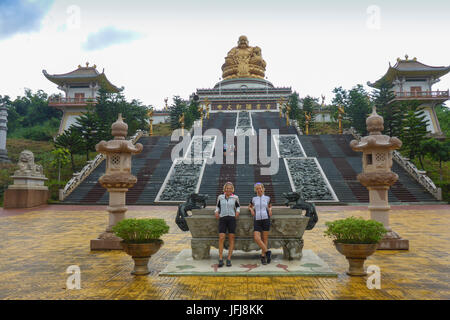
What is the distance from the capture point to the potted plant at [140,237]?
17.4ft

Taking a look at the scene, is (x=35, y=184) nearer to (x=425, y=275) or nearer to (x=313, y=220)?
(x=313, y=220)

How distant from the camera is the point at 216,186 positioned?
19.5 metres

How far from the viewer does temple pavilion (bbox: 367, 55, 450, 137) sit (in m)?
38.1

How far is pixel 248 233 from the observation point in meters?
6.25

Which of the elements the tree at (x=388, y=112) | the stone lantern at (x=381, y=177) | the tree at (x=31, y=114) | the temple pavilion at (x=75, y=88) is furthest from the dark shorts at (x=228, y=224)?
the tree at (x=31, y=114)

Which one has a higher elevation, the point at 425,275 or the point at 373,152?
the point at 373,152

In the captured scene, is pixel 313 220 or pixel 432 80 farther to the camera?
pixel 432 80

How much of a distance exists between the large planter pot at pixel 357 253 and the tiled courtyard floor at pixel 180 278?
213mm

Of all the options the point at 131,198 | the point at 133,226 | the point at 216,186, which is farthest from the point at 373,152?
the point at 131,198

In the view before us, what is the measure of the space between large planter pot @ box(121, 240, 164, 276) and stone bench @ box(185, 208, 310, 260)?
976 mm

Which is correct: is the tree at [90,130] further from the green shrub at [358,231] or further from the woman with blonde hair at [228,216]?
the green shrub at [358,231]

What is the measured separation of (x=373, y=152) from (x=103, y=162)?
21.3m

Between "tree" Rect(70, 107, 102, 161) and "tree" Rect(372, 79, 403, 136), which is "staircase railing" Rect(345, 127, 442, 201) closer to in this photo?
"tree" Rect(372, 79, 403, 136)
